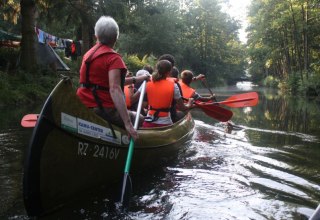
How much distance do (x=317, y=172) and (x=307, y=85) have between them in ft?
66.1

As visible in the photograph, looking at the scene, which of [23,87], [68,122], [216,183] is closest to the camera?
[68,122]

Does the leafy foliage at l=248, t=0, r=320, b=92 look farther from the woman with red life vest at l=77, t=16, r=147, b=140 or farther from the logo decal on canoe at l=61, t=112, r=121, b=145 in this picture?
the logo decal on canoe at l=61, t=112, r=121, b=145

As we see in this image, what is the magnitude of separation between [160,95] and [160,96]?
0.02m

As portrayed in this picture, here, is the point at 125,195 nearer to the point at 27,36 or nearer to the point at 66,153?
the point at 66,153

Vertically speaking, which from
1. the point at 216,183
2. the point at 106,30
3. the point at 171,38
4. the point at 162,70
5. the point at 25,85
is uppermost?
the point at 171,38

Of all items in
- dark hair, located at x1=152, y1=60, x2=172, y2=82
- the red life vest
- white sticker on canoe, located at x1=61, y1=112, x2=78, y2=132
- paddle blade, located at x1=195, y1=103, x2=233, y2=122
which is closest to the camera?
white sticker on canoe, located at x1=61, y1=112, x2=78, y2=132

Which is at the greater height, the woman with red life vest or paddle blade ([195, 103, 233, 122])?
the woman with red life vest

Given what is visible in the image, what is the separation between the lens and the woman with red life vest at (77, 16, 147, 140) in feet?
13.2

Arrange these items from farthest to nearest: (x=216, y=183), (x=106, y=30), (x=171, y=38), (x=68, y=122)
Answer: (x=171, y=38) → (x=216, y=183) → (x=106, y=30) → (x=68, y=122)

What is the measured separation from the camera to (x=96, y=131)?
3.94 meters

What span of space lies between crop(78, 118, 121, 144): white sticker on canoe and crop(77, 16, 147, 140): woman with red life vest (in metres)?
0.13

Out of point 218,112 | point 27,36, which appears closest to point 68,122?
point 218,112

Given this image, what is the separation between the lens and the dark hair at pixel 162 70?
606cm

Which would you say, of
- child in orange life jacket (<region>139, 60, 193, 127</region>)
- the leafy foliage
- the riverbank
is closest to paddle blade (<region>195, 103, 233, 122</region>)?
child in orange life jacket (<region>139, 60, 193, 127</region>)
